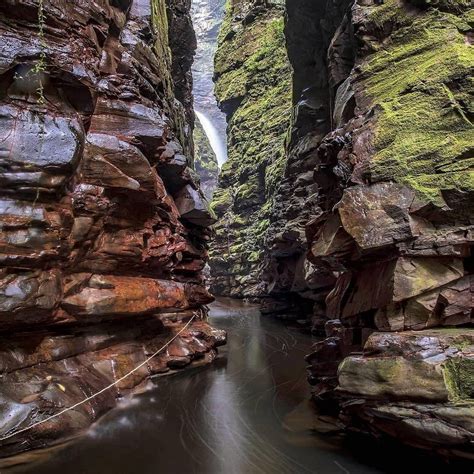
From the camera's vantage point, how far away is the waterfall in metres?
85.6

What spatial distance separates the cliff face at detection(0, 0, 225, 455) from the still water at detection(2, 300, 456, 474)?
2.24 feet

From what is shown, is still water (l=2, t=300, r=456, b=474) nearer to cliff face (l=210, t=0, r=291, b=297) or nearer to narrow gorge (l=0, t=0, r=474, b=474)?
narrow gorge (l=0, t=0, r=474, b=474)

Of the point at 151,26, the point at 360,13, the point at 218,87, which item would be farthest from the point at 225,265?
the point at 360,13

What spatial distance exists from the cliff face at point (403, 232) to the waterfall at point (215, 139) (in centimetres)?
7585

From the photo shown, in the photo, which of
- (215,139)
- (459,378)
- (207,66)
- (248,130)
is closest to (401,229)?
(459,378)

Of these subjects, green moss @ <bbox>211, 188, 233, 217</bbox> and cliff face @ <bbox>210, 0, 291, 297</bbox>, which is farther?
green moss @ <bbox>211, 188, 233, 217</bbox>

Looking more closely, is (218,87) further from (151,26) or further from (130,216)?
(130,216)

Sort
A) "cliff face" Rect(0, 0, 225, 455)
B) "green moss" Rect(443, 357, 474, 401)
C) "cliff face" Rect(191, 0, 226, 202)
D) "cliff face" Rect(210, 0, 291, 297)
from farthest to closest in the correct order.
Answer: "cliff face" Rect(191, 0, 226, 202)
"cliff face" Rect(210, 0, 291, 297)
"cliff face" Rect(0, 0, 225, 455)
"green moss" Rect(443, 357, 474, 401)

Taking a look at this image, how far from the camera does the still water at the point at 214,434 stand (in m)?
5.89

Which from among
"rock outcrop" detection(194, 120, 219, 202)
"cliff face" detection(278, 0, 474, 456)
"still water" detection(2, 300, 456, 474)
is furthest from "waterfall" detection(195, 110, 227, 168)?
"cliff face" detection(278, 0, 474, 456)

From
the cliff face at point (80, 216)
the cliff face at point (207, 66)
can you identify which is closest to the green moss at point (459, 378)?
the cliff face at point (80, 216)

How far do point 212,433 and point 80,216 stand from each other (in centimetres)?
529

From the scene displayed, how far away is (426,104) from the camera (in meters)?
7.05

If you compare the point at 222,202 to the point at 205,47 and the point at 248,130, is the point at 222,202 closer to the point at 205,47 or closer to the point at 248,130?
the point at 248,130
